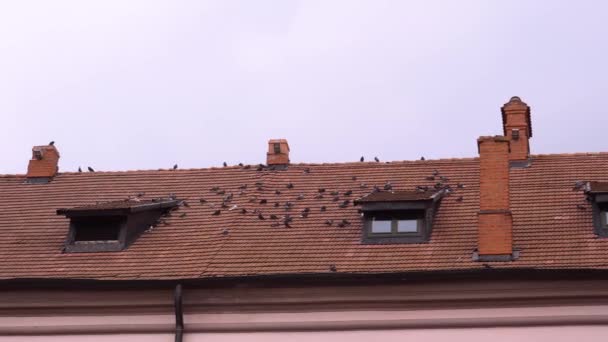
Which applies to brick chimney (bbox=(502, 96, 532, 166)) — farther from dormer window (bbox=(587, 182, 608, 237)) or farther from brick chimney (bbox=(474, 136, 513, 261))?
dormer window (bbox=(587, 182, 608, 237))

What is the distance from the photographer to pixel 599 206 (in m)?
18.0

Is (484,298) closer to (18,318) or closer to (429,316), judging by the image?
(429,316)

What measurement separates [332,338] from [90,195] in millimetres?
7367

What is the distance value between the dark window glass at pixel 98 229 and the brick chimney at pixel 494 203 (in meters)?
6.46

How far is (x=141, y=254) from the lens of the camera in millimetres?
18875

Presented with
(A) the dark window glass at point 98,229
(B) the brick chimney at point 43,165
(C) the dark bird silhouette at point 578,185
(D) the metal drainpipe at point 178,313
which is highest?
(B) the brick chimney at point 43,165

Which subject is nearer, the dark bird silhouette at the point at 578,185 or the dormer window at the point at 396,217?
the dormer window at the point at 396,217

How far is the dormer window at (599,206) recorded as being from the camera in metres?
17.7

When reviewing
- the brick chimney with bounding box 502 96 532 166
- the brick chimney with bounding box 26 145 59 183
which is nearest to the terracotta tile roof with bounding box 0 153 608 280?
the brick chimney with bounding box 26 145 59 183

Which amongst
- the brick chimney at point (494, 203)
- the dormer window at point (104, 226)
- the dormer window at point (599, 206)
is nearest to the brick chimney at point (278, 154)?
the dormer window at point (104, 226)

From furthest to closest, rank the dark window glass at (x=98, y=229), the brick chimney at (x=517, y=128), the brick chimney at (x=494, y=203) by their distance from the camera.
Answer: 1. the brick chimney at (x=517, y=128)
2. the dark window glass at (x=98, y=229)
3. the brick chimney at (x=494, y=203)

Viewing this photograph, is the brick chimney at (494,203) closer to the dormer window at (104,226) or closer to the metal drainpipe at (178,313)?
the metal drainpipe at (178,313)

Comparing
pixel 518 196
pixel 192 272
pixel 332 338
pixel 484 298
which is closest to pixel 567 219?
pixel 518 196

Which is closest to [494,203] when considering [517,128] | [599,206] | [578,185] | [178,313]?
[599,206]
